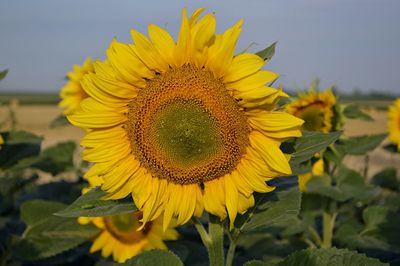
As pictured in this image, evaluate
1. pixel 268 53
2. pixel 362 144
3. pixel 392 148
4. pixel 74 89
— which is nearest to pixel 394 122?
pixel 392 148

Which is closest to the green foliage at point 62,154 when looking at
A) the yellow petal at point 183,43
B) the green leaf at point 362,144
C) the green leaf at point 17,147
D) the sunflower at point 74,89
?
the sunflower at point 74,89

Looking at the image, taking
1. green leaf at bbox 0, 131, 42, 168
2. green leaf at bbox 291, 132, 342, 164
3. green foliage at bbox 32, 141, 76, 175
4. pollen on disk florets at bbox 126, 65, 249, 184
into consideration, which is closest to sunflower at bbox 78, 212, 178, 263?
green leaf at bbox 0, 131, 42, 168

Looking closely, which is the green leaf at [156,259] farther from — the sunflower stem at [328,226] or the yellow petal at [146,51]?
the sunflower stem at [328,226]

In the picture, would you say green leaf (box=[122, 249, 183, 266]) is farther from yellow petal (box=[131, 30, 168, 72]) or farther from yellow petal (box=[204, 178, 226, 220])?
yellow petal (box=[131, 30, 168, 72])

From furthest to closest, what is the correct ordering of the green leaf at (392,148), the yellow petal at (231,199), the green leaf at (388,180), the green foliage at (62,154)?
the green leaf at (392,148) → the green leaf at (388,180) → the green foliage at (62,154) → the yellow petal at (231,199)

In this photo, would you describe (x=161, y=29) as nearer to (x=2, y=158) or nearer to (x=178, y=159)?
(x=178, y=159)

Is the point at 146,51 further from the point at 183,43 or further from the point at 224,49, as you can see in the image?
the point at 224,49

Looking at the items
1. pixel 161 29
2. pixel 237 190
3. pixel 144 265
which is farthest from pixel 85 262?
pixel 161 29
